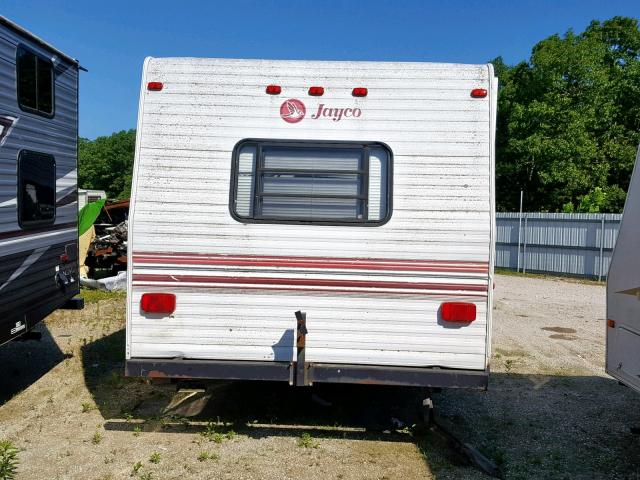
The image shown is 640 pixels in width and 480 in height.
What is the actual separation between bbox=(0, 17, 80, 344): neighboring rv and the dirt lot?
0.88m

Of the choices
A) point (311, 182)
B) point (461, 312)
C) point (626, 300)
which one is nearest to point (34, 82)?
point (311, 182)

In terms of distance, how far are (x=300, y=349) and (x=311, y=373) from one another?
0.21 metres

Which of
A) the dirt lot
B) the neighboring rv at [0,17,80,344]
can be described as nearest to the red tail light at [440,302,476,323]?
the dirt lot

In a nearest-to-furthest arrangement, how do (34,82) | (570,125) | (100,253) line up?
(34,82) < (100,253) < (570,125)

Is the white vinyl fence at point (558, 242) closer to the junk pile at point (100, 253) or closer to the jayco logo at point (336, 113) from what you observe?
the junk pile at point (100, 253)

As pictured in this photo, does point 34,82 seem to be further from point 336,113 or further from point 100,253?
point 100,253

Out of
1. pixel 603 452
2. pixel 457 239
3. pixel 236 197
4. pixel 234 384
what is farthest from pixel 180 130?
pixel 603 452

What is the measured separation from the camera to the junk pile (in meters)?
12.3

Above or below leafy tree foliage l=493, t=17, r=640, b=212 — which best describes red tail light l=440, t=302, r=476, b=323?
below

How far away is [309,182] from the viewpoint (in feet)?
15.2

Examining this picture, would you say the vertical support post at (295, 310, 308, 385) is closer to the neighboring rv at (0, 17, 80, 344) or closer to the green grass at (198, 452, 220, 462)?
the green grass at (198, 452, 220, 462)

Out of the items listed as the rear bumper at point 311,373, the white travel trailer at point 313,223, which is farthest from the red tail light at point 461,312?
the rear bumper at point 311,373

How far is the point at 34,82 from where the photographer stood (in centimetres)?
580

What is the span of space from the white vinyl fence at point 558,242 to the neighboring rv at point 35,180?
1319 centimetres
